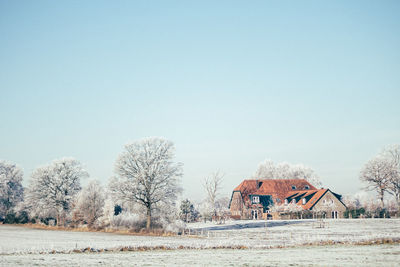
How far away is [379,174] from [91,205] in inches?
2675

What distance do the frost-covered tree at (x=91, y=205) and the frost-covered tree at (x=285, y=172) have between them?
262 ft

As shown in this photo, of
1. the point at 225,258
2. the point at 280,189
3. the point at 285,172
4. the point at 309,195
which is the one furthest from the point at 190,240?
the point at 285,172

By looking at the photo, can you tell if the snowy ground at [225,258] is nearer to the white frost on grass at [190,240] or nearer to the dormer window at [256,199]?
the white frost on grass at [190,240]

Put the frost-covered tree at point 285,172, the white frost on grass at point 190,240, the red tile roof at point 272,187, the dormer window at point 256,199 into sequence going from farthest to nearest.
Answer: the frost-covered tree at point 285,172
the red tile roof at point 272,187
the dormer window at point 256,199
the white frost on grass at point 190,240

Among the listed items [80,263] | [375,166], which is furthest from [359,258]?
[375,166]

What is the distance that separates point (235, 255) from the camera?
2808cm

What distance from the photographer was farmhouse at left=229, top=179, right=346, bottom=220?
97.2m

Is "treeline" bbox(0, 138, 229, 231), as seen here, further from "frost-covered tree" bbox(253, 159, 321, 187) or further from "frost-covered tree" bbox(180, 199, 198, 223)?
"frost-covered tree" bbox(253, 159, 321, 187)

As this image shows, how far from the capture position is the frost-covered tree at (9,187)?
96438 mm

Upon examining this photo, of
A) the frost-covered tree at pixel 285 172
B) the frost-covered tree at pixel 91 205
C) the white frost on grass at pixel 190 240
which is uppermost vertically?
the frost-covered tree at pixel 285 172

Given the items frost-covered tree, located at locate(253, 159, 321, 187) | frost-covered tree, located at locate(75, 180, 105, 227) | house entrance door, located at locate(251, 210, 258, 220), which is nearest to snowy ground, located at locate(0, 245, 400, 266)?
frost-covered tree, located at locate(75, 180, 105, 227)

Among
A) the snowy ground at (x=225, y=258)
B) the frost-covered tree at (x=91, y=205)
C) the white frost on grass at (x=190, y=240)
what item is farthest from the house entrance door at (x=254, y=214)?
the snowy ground at (x=225, y=258)

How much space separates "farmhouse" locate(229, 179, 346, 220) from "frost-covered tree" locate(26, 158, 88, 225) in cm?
4366

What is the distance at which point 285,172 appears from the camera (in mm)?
138250
